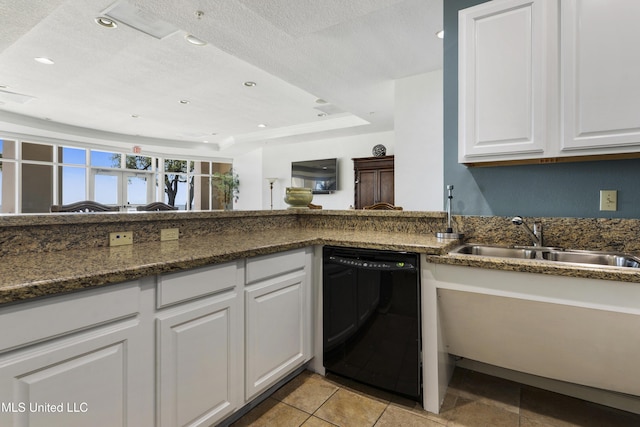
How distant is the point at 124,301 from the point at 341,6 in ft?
7.10

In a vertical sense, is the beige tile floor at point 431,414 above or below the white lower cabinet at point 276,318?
below

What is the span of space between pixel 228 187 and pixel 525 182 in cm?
870

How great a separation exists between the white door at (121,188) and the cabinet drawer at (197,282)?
7761mm

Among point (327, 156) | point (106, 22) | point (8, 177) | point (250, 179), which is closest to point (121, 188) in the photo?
point (8, 177)

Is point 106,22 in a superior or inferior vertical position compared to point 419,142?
superior

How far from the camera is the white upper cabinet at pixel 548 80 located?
4.89 ft

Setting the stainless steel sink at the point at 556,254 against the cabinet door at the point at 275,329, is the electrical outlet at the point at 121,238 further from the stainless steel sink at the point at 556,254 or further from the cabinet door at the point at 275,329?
the stainless steel sink at the point at 556,254

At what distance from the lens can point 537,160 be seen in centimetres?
181

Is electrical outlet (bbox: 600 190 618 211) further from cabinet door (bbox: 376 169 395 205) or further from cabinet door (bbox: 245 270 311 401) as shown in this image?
cabinet door (bbox: 376 169 395 205)

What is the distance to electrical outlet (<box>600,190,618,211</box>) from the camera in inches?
67.6

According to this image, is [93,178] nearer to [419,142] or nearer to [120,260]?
[419,142]

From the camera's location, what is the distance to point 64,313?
94 cm

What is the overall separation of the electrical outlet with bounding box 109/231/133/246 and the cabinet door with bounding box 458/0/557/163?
6.17 ft

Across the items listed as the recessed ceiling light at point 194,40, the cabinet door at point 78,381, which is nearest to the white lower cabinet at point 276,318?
the cabinet door at point 78,381
